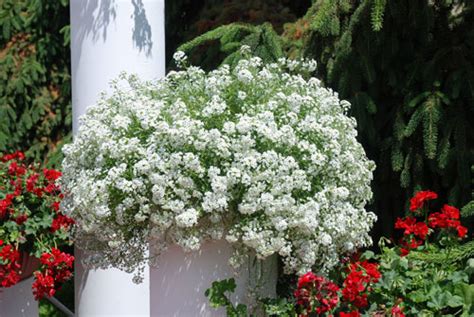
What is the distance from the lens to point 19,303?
169 inches

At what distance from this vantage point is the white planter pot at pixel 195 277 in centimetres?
316

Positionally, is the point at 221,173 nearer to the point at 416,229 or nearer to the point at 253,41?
the point at 416,229

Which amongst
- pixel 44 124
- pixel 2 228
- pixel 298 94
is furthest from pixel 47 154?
pixel 298 94

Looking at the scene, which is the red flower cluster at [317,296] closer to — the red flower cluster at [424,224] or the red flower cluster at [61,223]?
the red flower cluster at [424,224]

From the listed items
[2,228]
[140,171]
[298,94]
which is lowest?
[2,228]

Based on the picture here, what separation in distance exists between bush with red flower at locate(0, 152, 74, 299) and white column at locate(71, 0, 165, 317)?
0.14 meters

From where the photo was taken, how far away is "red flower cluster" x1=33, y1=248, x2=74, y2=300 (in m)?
3.67

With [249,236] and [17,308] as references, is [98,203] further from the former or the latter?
[17,308]

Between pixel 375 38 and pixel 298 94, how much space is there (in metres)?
0.87

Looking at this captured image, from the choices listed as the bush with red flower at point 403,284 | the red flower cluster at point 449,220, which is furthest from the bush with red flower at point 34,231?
the red flower cluster at point 449,220

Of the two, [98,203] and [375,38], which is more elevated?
[375,38]

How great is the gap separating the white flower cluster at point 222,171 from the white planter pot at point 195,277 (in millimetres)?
121

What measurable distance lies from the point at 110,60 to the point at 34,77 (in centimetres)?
234

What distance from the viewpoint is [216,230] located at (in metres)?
2.91
